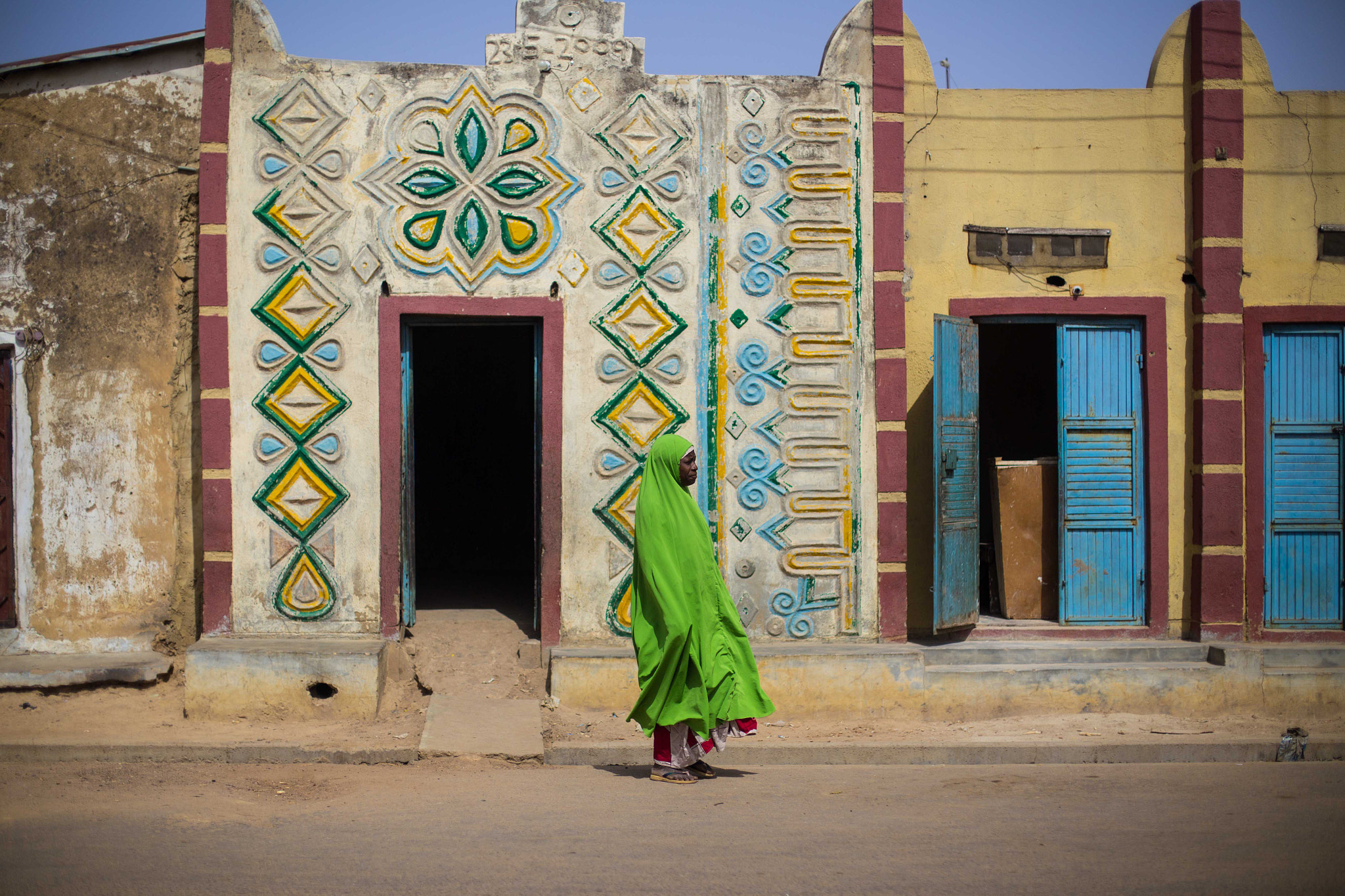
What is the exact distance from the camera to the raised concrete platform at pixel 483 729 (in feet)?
18.4

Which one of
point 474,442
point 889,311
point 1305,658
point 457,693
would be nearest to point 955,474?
point 889,311

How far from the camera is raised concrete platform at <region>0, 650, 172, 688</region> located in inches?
250

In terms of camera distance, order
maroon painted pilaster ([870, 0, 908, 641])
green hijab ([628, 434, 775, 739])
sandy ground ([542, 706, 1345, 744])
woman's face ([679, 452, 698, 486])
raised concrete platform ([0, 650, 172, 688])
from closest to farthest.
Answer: green hijab ([628, 434, 775, 739]) → woman's face ([679, 452, 698, 486]) → sandy ground ([542, 706, 1345, 744]) → raised concrete platform ([0, 650, 172, 688]) → maroon painted pilaster ([870, 0, 908, 641])

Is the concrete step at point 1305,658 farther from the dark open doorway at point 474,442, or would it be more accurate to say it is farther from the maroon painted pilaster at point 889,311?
the dark open doorway at point 474,442

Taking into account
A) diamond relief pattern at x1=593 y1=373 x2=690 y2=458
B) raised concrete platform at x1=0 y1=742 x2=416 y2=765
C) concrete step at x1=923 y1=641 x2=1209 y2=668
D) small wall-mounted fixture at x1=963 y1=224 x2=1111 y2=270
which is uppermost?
small wall-mounted fixture at x1=963 y1=224 x2=1111 y2=270

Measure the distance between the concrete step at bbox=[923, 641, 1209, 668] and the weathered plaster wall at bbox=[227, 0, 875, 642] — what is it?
57 centimetres

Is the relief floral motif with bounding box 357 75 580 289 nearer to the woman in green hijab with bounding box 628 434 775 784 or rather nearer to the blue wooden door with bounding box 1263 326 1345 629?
the woman in green hijab with bounding box 628 434 775 784

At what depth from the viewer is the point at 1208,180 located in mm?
7117

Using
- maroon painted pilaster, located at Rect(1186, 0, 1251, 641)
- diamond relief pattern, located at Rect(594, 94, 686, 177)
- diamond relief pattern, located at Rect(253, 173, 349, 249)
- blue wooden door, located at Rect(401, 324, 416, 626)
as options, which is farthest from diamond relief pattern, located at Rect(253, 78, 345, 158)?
maroon painted pilaster, located at Rect(1186, 0, 1251, 641)

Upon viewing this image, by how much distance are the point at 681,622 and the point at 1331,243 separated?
5.40 m

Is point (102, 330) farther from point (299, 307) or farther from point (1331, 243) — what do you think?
point (1331, 243)

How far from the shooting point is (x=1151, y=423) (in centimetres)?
720

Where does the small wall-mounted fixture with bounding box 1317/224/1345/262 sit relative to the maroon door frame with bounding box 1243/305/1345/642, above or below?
above

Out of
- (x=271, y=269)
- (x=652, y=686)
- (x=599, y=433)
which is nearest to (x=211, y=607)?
(x=271, y=269)
